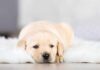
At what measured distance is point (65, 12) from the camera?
415 centimetres

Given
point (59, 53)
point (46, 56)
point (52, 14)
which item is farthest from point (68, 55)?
point (52, 14)

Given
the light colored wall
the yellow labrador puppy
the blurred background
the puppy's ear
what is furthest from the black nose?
the light colored wall

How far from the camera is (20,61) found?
199 centimetres

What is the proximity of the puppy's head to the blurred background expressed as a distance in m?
1.75

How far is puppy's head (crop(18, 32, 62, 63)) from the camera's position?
2.07 metres

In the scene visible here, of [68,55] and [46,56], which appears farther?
[68,55]

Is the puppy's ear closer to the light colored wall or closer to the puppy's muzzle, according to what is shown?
the puppy's muzzle

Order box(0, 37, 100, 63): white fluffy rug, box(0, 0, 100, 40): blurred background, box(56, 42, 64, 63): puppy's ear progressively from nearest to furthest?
box(0, 37, 100, 63): white fluffy rug, box(56, 42, 64, 63): puppy's ear, box(0, 0, 100, 40): blurred background

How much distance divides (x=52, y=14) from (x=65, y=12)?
Result: 6.3 inches

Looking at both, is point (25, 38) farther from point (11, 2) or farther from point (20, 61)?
point (11, 2)

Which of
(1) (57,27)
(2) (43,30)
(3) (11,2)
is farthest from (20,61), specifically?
(3) (11,2)

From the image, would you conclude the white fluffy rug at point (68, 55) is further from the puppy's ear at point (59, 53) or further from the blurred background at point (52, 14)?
the blurred background at point (52, 14)

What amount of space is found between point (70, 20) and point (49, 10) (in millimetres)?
273

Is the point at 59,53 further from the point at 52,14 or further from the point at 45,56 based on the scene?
the point at 52,14
